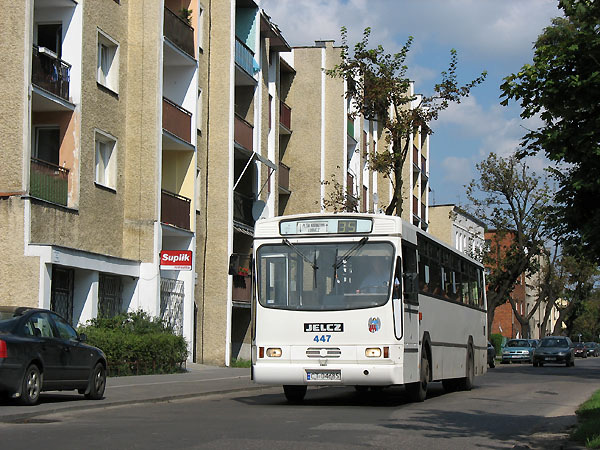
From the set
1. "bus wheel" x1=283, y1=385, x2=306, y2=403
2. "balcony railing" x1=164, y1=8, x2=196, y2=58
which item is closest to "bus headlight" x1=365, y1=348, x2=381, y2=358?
"bus wheel" x1=283, y1=385, x2=306, y2=403

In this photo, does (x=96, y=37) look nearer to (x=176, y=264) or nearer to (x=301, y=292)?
(x=176, y=264)

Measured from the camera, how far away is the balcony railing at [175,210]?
31.0 metres

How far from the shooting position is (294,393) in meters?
18.9

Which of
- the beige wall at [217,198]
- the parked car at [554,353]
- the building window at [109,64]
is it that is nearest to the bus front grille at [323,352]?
the building window at [109,64]

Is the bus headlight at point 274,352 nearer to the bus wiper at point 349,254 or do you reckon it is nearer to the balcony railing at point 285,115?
the bus wiper at point 349,254

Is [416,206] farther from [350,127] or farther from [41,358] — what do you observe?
[41,358]

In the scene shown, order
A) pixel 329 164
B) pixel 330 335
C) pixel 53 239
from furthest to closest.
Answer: pixel 329 164 < pixel 53 239 < pixel 330 335

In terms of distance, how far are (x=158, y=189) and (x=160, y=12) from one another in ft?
17.5

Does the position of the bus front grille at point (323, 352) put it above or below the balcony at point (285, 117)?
below

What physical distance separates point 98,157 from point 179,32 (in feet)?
20.8

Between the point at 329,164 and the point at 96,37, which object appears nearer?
the point at 96,37

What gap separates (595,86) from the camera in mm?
10305

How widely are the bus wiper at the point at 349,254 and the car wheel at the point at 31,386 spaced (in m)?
5.30

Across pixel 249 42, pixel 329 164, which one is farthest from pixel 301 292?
pixel 329 164
